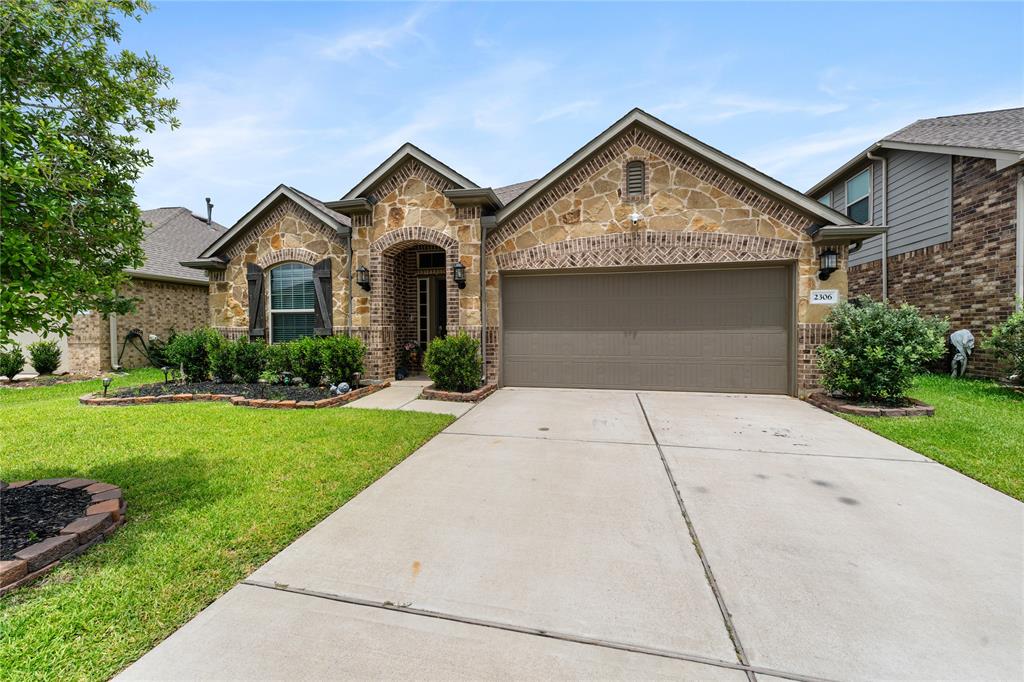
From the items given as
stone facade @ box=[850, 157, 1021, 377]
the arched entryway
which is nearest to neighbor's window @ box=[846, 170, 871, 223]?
stone facade @ box=[850, 157, 1021, 377]

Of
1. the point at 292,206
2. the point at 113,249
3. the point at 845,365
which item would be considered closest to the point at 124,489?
the point at 113,249

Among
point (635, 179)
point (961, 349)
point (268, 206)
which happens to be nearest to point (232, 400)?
point (268, 206)

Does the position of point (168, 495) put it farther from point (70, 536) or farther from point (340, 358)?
point (340, 358)

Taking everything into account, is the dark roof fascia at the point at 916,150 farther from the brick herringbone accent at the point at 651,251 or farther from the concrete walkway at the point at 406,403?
the concrete walkway at the point at 406,403

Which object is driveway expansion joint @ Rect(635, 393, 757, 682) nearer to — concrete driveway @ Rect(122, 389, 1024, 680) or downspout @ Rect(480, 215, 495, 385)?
concrete driveway @ Rect(122, 389, 1024, 680)

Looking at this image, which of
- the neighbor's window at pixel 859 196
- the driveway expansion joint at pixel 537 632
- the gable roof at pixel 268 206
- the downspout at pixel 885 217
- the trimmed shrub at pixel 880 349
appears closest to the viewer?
the driveway expansion joint at pixel 537 632

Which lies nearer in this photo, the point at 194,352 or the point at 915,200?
the point at 194,352

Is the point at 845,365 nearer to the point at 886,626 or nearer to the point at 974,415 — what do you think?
the point at 974,415

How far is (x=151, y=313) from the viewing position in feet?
42.0

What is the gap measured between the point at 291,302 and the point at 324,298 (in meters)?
1.09

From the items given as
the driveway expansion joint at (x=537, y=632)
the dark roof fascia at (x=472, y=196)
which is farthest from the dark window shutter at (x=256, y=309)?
the driveway expansion joint at (x=537, y=632)

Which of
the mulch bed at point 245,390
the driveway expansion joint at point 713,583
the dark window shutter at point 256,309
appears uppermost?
the dark window shutter at point 256,309

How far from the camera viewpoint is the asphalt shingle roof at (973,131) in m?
8.94

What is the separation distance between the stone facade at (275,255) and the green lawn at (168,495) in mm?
3556
